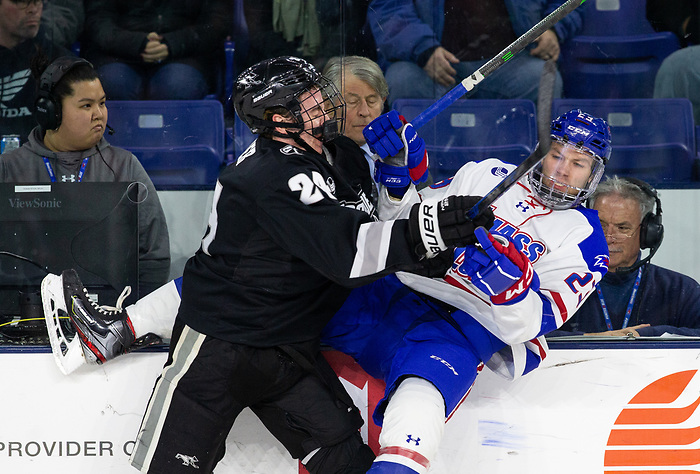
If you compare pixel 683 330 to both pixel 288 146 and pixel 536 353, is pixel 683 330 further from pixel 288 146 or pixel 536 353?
pixel 288 146

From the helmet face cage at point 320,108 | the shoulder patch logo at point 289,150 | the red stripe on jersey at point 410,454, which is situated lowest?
the red stripe on jersey at point 410,454

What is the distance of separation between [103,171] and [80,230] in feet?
1.17

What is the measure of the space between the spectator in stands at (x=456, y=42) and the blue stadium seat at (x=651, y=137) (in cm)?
18

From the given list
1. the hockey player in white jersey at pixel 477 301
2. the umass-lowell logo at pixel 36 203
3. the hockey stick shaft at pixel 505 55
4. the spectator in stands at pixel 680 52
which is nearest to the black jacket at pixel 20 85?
the umass-lowell logo at pixel 36 203

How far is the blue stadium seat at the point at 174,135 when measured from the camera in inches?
109

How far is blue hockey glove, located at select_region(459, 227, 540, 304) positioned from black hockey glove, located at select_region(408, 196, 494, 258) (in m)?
0.04

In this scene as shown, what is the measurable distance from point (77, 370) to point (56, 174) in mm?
701

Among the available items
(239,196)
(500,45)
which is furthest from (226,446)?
(500,45)

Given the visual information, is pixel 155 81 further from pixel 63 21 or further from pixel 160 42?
pixel 63 21

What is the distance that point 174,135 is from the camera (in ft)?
9.43

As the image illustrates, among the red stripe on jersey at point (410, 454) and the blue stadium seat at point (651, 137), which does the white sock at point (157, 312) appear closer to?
the red stripe on jersey at point (410, 454)

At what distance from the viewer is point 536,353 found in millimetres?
1895

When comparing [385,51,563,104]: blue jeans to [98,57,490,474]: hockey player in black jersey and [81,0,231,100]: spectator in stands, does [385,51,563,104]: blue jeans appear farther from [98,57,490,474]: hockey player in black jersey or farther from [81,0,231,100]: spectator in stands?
[98,57,490,474]: hockey player in black jersey

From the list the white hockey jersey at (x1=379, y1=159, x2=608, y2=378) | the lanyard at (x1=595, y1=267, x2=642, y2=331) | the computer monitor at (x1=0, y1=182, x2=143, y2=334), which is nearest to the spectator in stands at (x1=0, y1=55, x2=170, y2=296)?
the computer monitor at (x1=0, y1=182, x2=143, y2=334)
